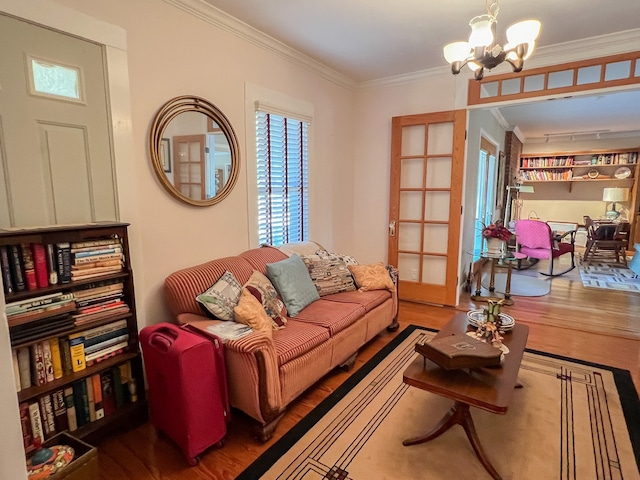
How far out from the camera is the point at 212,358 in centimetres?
178

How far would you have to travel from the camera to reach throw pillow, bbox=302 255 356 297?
3.01 meters

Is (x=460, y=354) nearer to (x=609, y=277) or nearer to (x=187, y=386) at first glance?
(x=187, y=386)

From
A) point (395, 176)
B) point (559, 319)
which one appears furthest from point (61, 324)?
point (559, 319)

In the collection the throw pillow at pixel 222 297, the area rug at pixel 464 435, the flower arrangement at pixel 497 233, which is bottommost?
the area rug at pixel 464 435

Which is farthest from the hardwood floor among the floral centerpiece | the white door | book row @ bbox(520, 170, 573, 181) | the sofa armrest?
book row @ bbox(520, 170, 573, 181)

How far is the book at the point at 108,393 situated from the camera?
1895 millimetres

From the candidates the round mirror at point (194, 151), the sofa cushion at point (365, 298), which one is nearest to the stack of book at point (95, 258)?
the round mirror at point (194, 151)

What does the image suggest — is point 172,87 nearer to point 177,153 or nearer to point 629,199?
point 177,153

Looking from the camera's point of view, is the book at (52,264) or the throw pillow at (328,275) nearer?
the book at (52,264)

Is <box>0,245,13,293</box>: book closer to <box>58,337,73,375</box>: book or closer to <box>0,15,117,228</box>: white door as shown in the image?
<box>0,15,117,228</box>: white door

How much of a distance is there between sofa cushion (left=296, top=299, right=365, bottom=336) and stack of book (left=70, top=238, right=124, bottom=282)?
1233mm

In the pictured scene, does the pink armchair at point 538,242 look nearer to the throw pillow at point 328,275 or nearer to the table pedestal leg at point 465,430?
the throw pillow at point 328,275

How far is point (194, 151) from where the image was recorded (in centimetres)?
254

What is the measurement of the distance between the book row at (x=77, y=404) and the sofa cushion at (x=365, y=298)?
1563mm
